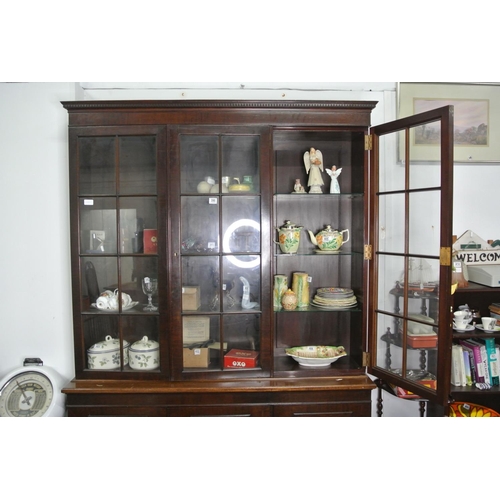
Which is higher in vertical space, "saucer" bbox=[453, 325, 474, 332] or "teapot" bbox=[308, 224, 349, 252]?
"teapot" bbox=[308, 224, 349, 252]

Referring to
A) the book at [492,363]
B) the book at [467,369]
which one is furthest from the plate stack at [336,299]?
the book at [492,363]

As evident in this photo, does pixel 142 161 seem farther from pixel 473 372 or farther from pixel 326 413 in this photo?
pixel 473 372

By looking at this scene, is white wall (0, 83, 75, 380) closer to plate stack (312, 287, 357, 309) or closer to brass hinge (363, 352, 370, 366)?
plate stack (312, 287, 357, 309)

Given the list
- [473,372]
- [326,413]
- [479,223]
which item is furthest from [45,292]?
[479,223]

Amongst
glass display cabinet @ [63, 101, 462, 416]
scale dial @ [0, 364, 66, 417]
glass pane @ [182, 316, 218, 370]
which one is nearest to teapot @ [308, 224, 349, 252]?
glass display cabinet @ [63, 101, 462, 416]

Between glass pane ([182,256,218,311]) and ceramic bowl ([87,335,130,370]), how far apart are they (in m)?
0.39

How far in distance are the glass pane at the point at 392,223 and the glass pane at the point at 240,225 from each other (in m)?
0.64

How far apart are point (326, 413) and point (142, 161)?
147 centimetres

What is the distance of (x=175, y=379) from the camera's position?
5.80ft

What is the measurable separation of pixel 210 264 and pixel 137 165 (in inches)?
→ 23.0

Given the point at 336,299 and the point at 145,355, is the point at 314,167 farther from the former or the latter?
the point at 145,355

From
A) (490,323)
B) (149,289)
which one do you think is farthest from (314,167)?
(490,323)

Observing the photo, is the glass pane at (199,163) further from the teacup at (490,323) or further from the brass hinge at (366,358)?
the teacup at (490,323)

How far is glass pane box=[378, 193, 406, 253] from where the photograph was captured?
179cm
